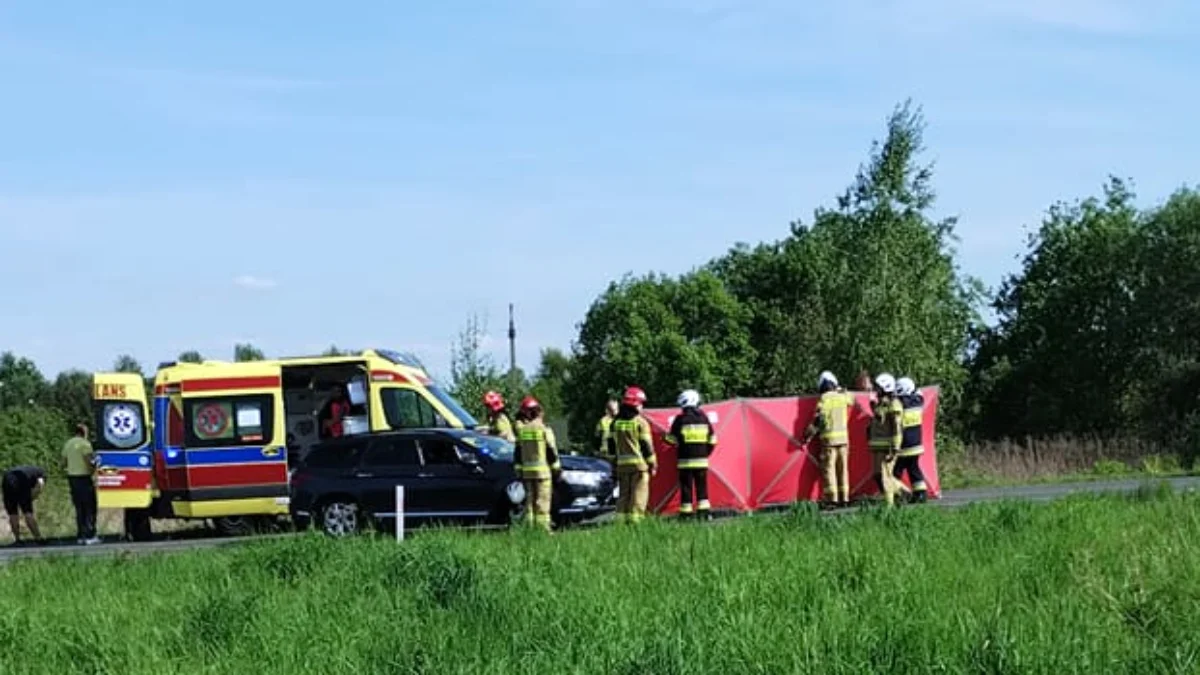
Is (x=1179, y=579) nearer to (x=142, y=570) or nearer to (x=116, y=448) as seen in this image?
(x=142, y=570)

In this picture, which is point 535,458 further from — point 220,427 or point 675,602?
point 675,602

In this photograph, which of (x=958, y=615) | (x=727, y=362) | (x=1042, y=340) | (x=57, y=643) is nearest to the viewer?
(x=958, y=615)

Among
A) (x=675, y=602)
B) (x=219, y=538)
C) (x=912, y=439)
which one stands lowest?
(x=219, y=538)

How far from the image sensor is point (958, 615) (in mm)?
7398

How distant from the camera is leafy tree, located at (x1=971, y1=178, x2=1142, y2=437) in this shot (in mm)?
59219

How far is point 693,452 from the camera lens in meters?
17.5

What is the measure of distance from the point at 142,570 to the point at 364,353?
33.4ft

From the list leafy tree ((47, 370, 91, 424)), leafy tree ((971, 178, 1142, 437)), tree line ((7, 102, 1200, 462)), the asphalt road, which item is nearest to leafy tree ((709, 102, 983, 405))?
tree line ((7, 102, 1200, 462))

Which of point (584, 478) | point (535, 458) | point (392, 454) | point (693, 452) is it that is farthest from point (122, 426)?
point (693, 452)

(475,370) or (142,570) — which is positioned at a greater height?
(475,370)

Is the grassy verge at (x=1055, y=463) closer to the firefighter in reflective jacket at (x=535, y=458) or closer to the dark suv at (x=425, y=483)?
the dark suv at (x=425, y=483)

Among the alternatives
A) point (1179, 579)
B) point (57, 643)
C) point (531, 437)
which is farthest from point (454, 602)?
point (531, 437)

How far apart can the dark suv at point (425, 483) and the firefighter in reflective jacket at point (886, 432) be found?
3820 mm

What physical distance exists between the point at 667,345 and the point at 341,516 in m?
59.8
